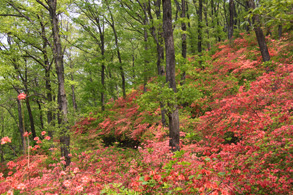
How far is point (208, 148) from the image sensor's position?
572 cm

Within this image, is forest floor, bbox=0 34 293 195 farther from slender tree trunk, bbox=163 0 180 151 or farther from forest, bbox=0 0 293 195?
slender tree trunk, bbox=163 0 180 151

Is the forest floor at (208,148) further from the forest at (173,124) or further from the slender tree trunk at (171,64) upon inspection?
the slender tree trunk at (171,64)

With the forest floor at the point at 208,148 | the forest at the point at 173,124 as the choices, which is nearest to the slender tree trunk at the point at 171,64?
the forest at the point at 173,124

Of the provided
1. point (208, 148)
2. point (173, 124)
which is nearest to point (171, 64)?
point (173, 124)

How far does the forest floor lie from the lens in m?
3.05

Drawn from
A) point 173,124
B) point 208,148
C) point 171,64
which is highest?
point 171,64

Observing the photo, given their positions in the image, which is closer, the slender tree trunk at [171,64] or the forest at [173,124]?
the forest at [173,124]

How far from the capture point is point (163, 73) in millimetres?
9297

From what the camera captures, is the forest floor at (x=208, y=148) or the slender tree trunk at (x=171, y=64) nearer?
the forest floor at (x=208, y=148)

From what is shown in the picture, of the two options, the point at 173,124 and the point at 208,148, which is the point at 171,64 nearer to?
the point at 173,124

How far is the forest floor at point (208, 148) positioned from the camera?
305 cm

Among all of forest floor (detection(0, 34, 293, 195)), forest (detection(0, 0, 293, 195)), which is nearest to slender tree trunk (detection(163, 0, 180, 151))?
forest (detection(0, 0, 293, 195))

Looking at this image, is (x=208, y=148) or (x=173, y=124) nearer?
(x=208, y=148)

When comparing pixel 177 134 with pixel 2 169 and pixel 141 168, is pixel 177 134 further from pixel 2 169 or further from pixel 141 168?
pixel 2 169
